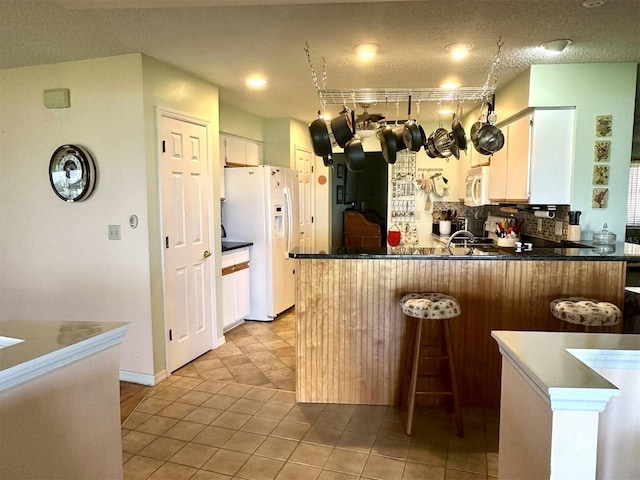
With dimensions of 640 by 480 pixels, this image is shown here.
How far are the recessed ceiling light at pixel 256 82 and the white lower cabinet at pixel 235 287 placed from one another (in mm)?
1560

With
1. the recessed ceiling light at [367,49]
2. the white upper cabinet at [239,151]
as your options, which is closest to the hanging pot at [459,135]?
the recessed ceiling light at [367,49]

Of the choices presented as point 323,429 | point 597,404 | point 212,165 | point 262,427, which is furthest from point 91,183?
point 597,404

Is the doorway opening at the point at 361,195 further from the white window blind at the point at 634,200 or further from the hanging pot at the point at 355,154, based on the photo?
the hanging pot at the point at 355,154

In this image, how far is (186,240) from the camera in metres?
3.53

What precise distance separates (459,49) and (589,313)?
1.80 metres

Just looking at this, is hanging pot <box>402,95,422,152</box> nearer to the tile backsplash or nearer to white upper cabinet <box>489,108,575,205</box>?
white upper cabinet <box>489,108,575,205</box>

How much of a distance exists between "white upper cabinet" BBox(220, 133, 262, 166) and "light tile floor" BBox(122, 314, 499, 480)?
7.97 feet

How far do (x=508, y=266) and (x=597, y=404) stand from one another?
1834 mm

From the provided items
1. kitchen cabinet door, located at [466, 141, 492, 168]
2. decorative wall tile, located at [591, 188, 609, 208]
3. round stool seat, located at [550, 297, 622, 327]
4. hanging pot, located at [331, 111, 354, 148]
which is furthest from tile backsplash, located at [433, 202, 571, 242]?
hanging pot, located at [331, 111, 354, 148]

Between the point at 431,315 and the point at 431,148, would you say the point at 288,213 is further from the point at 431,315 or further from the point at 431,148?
the point at 431,315

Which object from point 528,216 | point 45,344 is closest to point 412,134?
point 528,216

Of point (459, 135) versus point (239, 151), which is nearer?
point (459, 135)

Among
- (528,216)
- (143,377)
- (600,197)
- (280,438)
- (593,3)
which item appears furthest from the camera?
(528,216)

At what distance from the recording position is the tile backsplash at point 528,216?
12.0ft
